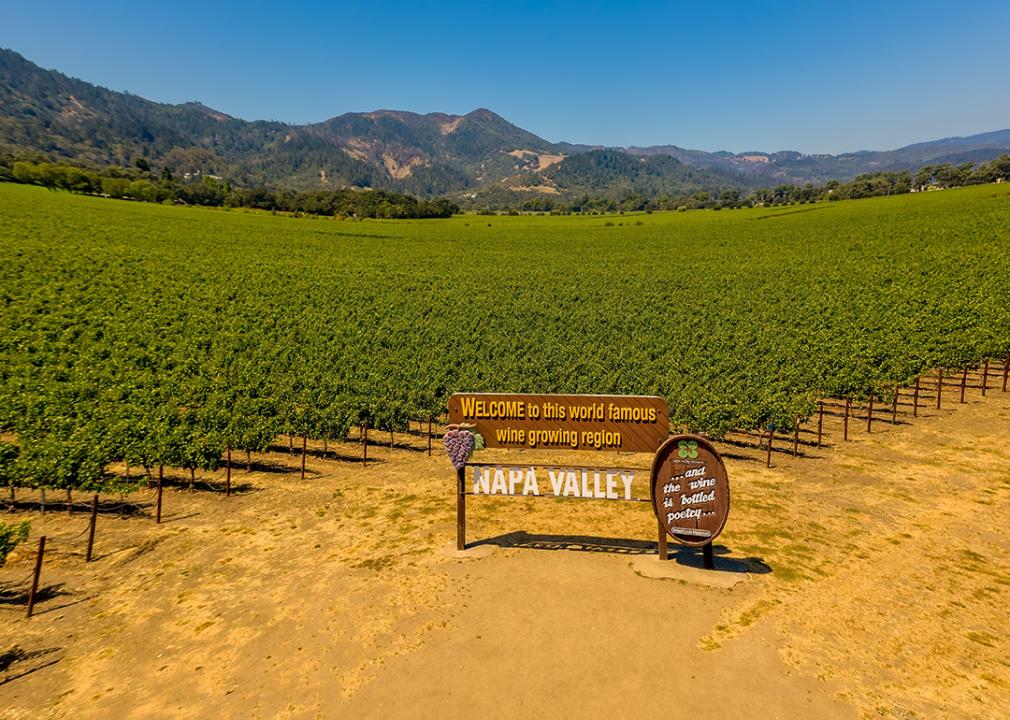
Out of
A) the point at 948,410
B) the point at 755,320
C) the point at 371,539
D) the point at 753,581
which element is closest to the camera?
the point at 753,581

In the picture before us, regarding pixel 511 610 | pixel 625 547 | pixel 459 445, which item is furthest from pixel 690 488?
pixel 459 445

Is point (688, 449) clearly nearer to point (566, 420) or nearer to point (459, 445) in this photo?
point (566, 420)

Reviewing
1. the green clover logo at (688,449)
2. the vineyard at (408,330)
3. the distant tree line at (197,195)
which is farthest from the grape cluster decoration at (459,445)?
the distant tree line at (197,195)

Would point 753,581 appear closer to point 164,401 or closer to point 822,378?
point 822,378

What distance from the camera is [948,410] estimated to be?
34000 mm

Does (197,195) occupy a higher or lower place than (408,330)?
higher

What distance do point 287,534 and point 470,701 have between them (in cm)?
1121

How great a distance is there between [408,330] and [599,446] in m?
32.7

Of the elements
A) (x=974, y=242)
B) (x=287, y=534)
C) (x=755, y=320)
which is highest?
(x=974, y=242)

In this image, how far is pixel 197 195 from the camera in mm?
161500

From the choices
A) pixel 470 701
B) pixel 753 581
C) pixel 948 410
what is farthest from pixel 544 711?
pixel 948 410

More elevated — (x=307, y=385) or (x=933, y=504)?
(x=307, y=385)

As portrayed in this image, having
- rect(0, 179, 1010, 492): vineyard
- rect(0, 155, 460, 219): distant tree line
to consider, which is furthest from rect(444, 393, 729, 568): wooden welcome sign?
rect(0, 155, 460, 219): distant tree line

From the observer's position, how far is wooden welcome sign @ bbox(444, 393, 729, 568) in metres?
16.6
